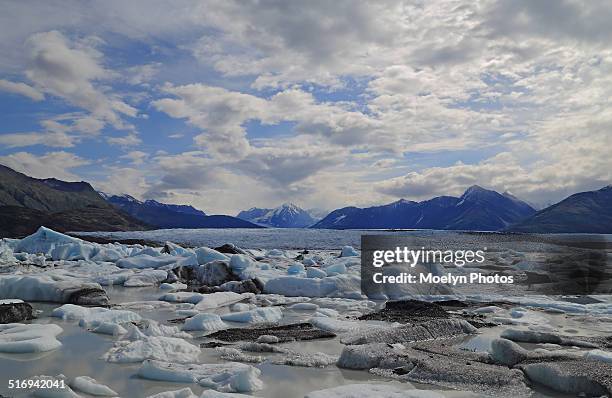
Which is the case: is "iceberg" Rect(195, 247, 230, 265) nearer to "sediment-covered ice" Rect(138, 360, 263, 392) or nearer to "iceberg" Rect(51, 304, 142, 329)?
"iceberg" Rect(51, 304, 142, 329)

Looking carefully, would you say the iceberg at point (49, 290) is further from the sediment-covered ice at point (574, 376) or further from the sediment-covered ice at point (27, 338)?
the sediment-covered ice at point (574, 376)

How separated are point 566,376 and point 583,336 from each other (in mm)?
3761

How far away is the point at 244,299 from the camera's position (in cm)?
1352

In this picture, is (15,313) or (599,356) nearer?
(599,356)

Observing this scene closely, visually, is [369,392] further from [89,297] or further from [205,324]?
[89,297]

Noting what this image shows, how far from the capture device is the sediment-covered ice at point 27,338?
6.59 m

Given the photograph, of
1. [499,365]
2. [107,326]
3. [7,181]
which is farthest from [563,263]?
[7,181]

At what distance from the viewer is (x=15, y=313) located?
29.7 ft

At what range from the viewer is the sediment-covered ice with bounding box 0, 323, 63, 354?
6.59 meters

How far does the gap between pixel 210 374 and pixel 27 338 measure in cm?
335

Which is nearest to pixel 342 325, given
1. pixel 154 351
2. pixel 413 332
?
pixel 413 332

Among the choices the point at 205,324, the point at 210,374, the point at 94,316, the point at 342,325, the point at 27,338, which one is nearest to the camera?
the point at 210,374

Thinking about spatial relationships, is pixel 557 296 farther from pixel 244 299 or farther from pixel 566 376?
pixel 566 376

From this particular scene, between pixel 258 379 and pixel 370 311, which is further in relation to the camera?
pixel 370 311
